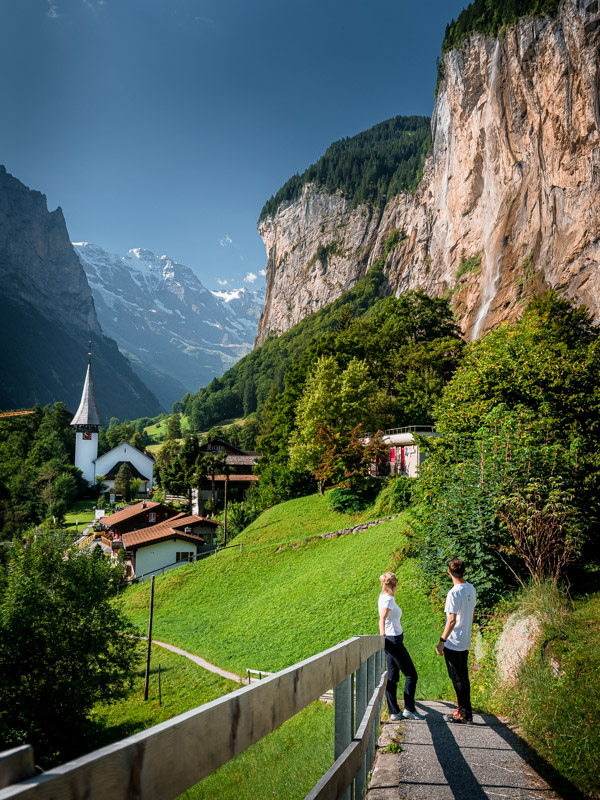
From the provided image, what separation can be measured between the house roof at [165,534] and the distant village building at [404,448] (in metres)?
18.5

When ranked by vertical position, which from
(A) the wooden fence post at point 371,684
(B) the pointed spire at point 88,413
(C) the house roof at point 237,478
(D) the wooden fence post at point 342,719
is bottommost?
(C) the house roof at point 237,478

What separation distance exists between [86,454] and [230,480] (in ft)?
137

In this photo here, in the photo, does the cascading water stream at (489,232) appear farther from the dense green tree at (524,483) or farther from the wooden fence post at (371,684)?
the wooden fence post at (371,684)

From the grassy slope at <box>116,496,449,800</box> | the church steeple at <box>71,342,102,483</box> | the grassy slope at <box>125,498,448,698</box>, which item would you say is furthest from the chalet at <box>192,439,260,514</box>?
the church steeple at <box>71,342,102,483</box>

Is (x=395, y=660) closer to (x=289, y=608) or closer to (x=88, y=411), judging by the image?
(x=289, y=608)

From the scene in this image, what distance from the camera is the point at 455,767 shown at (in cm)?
443

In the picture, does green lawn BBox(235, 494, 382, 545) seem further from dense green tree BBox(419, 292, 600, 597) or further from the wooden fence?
the wooden fence

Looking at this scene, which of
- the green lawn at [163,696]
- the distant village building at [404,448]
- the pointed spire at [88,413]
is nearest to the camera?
the green lawn at [163,696]

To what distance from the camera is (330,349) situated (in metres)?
47.8

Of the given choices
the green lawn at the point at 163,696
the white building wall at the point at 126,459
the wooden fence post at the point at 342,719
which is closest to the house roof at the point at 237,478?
the white building wall at the point at 126,459

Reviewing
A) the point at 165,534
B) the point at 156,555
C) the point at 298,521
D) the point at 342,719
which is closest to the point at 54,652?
the point at 298,521

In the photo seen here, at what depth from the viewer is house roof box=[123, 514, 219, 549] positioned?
43312mm

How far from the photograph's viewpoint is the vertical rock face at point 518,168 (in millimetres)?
52688

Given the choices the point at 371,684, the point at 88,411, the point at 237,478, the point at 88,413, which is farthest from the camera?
the point at 88,411
